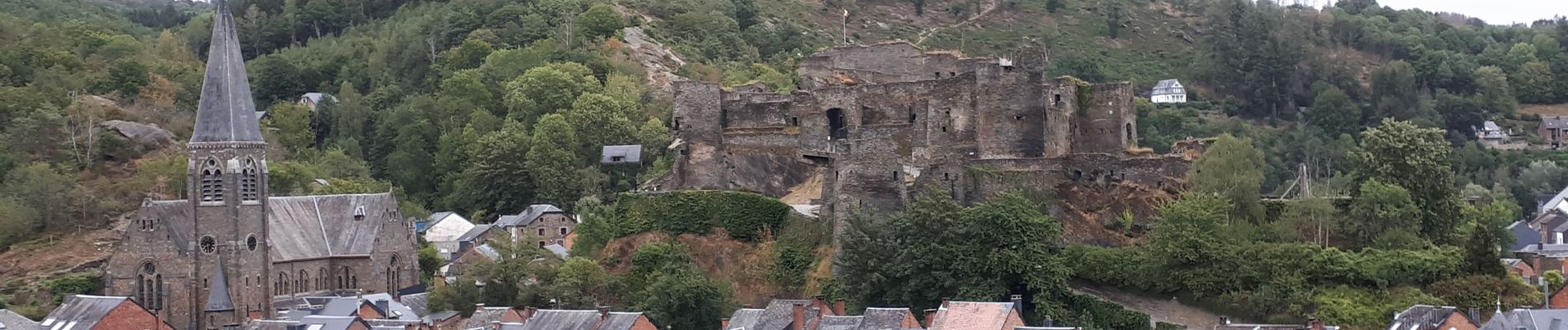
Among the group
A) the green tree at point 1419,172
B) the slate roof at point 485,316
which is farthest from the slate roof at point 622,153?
the green tree at point 1419,172

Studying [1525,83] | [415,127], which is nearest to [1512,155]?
[1525,83]

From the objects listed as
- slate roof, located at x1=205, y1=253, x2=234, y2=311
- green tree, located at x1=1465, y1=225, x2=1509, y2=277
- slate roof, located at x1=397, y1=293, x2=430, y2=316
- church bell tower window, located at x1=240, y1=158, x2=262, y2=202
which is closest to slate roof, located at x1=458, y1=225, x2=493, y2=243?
slate roof, located at x1=397, y1=293, x2=430, y2=316

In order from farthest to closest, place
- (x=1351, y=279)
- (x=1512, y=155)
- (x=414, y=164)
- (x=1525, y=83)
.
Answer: (x=1525, y=83) < (x=1512, y=155) < (x=414, y=164) < (x=1351, y=279)

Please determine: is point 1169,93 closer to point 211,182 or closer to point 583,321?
point 211,182

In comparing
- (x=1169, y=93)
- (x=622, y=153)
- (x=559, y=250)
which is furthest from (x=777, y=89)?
(x=1169, y=93)

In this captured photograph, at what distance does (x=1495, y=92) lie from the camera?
147875mm

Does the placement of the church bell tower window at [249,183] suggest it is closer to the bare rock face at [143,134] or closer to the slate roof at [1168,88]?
the bare rock face at [143,134]

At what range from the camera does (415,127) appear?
108 meters

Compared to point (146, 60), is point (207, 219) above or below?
below

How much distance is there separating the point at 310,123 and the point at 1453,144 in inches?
2725

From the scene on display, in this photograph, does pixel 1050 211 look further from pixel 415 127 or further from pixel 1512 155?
pixel 1512 155

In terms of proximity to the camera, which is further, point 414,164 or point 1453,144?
point 1453,144

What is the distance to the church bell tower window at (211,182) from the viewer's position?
80.6m

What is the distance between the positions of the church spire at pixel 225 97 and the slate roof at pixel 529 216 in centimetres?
1426
